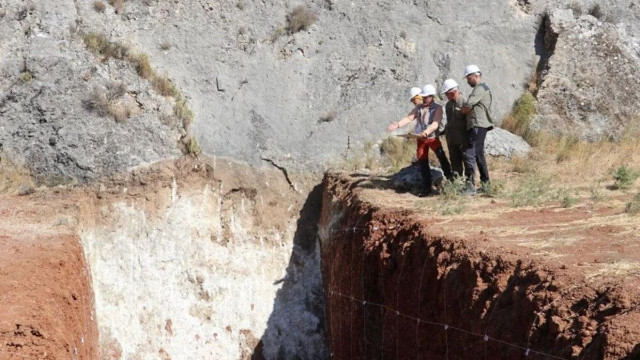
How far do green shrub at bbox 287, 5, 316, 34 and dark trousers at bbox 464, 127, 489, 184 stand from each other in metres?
6.72

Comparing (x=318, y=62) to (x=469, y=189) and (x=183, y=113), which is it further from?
(x=469, y=189)

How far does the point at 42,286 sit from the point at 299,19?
8579mm

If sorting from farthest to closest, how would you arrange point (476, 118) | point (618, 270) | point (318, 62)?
point (318, 62), point (476, 118), point (618, 270)

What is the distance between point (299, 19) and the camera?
690 inches

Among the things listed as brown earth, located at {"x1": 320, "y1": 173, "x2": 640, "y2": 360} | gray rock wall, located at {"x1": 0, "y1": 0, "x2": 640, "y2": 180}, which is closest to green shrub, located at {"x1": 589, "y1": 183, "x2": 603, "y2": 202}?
brown earth, located at {"x1": 320, "y1": 173, "x2": 640, "y2": 360}

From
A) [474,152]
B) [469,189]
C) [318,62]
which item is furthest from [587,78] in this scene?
[469,189]

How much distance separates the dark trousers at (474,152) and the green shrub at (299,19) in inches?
264

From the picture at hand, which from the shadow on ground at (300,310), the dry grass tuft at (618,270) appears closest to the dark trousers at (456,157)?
the shadow on ground at (300,310)

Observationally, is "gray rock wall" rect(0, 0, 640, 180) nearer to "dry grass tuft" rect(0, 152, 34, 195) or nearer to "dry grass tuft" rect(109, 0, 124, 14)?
"dry grass tuft" rect(109, 0, 124, 14)

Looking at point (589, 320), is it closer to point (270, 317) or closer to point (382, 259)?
point (382, 259)

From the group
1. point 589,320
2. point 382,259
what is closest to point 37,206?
point 382,259

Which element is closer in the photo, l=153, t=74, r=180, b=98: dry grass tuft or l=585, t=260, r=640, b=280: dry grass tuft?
l=585, t=260, r=640, b=280: dry grass tuft

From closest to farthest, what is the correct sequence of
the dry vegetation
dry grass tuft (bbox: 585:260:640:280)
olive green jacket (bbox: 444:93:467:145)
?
dry grass tuft (bbox: 585:260:640:280) < olive green jacket (bbox: 444:93:467:145) < the dry vegetation

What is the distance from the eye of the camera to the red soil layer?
32.9 feet
